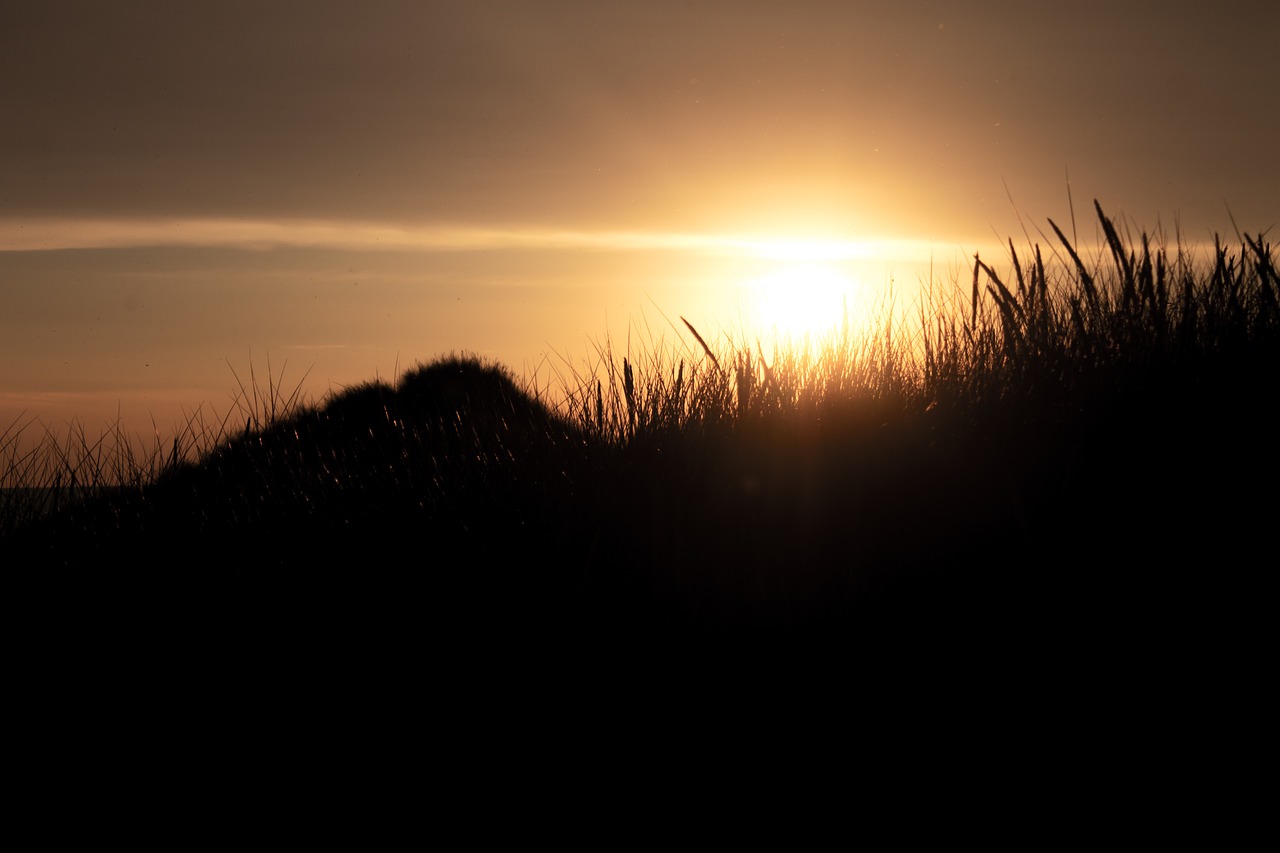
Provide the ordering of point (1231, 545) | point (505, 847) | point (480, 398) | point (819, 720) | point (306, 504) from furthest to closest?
point (480, 398)
point (306, 504)
point (1231, 545)
point (819, 720)
point (505, 847)

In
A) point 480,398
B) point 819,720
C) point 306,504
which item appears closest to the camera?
point 819,720

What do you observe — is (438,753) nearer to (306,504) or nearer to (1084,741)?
(1084,741)

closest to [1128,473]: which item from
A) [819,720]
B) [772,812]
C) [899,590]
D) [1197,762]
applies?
[899,590]

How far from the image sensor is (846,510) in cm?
293

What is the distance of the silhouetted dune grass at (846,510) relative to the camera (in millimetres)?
2559

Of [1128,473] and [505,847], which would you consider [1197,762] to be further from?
[505,847]

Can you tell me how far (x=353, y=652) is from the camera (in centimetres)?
271

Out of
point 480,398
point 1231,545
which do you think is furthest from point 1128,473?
point 480,398

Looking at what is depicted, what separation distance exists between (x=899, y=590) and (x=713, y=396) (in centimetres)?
154

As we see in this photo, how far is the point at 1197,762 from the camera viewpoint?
2020 mm

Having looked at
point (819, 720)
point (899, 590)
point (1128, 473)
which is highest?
point (1128, 473)

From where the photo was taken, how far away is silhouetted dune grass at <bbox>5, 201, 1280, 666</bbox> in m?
2.56

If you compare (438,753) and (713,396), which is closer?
(438,753)

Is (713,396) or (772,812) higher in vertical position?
(713,396)
